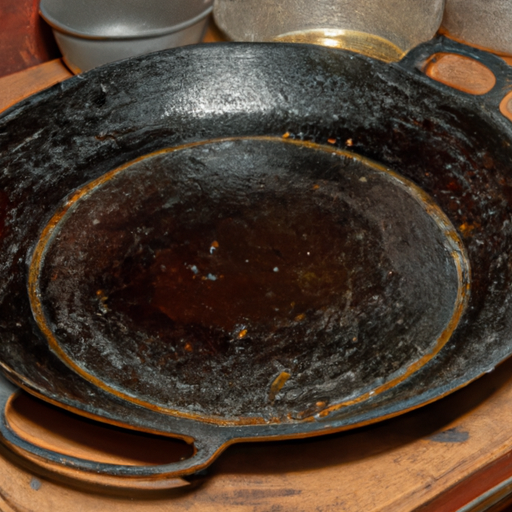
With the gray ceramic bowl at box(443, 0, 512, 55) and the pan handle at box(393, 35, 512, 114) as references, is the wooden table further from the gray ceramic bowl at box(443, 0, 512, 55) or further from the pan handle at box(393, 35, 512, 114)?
the gray ceramic bowl at box(443, 0, 512, 55)

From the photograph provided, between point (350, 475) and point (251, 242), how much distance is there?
30cm

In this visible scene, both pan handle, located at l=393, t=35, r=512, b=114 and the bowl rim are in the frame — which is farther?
the bowl rim

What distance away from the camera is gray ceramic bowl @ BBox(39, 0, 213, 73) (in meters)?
0.95

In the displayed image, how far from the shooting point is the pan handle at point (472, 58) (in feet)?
2.56

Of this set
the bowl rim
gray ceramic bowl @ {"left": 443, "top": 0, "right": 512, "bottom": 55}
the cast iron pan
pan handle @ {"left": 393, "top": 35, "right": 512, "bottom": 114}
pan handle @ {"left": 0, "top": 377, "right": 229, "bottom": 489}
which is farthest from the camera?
gray ceramic bowl @ {"left": 443, "top": 0, "right": 512, "bottom": 55}

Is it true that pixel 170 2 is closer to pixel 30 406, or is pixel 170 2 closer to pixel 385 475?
pixel 30 406

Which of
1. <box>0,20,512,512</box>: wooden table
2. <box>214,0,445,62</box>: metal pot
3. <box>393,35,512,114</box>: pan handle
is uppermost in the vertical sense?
<box>393,35,512,114</box>: pan handle

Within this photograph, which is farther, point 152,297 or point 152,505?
point 152,297

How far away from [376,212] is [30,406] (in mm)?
473

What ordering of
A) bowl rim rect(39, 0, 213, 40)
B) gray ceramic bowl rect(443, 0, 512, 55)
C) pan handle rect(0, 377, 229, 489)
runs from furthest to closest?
gray ceramic bowl rect(443, 0, 512, 55) < bowl rim rect(39, 0, 213, 40) < pan handle rect(0, 377, 229, 489)

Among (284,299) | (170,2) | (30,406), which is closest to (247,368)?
(284,299)

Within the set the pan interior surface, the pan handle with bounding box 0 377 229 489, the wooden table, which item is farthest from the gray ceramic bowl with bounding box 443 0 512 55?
the pan handle with bounding box 0 377 229 489

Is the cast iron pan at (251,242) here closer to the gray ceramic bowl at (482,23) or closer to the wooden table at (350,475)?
the wooden table at (350,475)

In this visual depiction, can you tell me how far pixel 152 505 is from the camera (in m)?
0.58
